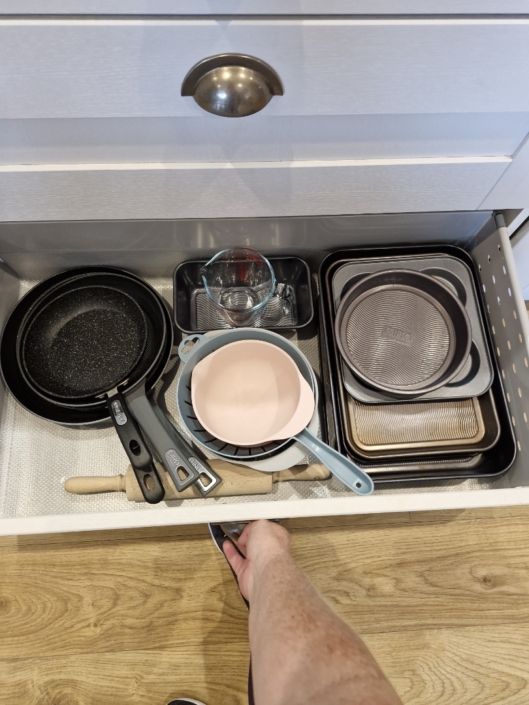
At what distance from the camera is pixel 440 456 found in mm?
698

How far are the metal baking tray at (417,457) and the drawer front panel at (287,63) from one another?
338mm

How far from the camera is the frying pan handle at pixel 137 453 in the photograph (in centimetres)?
66

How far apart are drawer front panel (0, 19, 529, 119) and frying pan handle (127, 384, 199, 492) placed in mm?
391

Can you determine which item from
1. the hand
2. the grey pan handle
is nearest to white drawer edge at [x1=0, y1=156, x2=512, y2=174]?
the grey pan handle

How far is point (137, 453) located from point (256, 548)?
213mm

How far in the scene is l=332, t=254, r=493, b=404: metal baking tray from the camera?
2.23 ft

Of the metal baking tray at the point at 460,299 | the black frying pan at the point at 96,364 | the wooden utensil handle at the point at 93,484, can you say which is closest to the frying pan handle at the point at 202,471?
the black frying pan at the point at 96,364

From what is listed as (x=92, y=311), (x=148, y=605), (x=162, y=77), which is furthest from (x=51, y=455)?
(x=162, y=77)

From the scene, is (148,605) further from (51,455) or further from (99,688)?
(51,455)

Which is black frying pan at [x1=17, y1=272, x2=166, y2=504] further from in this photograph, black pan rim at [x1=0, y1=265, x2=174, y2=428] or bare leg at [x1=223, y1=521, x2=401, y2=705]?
bare leg at [x1=223, y1=521, x2=401, y2=705]

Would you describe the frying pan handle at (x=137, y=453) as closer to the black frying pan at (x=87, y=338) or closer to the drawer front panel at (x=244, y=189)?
the black frying pan at (x=87, y=338)

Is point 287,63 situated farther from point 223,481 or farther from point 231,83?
point 223,481

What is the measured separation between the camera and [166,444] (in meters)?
0.67

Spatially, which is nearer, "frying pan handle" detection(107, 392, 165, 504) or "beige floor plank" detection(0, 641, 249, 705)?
"frying pan handle" detection(107, 392, 165, 504)
